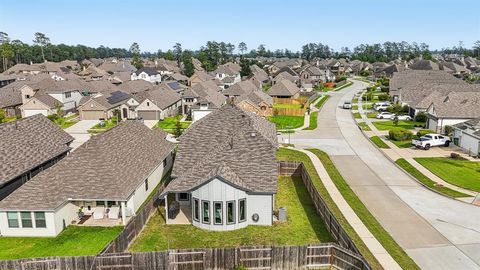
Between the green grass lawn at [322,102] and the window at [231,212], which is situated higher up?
the green grass lawn at [322,102]

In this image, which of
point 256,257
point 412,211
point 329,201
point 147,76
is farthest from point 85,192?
point 147,76

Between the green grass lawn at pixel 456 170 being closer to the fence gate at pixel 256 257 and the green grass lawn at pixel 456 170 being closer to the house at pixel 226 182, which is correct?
the house at pixel 226 182

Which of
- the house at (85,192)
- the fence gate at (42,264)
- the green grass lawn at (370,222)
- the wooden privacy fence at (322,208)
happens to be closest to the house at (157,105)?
the house at (85,192)

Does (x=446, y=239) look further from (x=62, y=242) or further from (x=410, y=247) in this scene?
(x=62, y=242)

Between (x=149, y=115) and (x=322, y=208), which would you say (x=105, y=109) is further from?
(x=322, y=208)

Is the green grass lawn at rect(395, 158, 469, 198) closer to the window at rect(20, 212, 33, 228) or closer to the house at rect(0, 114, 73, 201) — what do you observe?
the window at rect(20, 212, 33, 228)

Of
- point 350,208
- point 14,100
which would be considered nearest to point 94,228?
point 350,208

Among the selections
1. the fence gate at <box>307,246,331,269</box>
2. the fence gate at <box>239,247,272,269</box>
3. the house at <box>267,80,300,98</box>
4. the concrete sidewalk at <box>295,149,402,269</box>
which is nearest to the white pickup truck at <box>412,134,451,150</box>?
the concrete sidewalk at <box>295,149,402,269</box>
